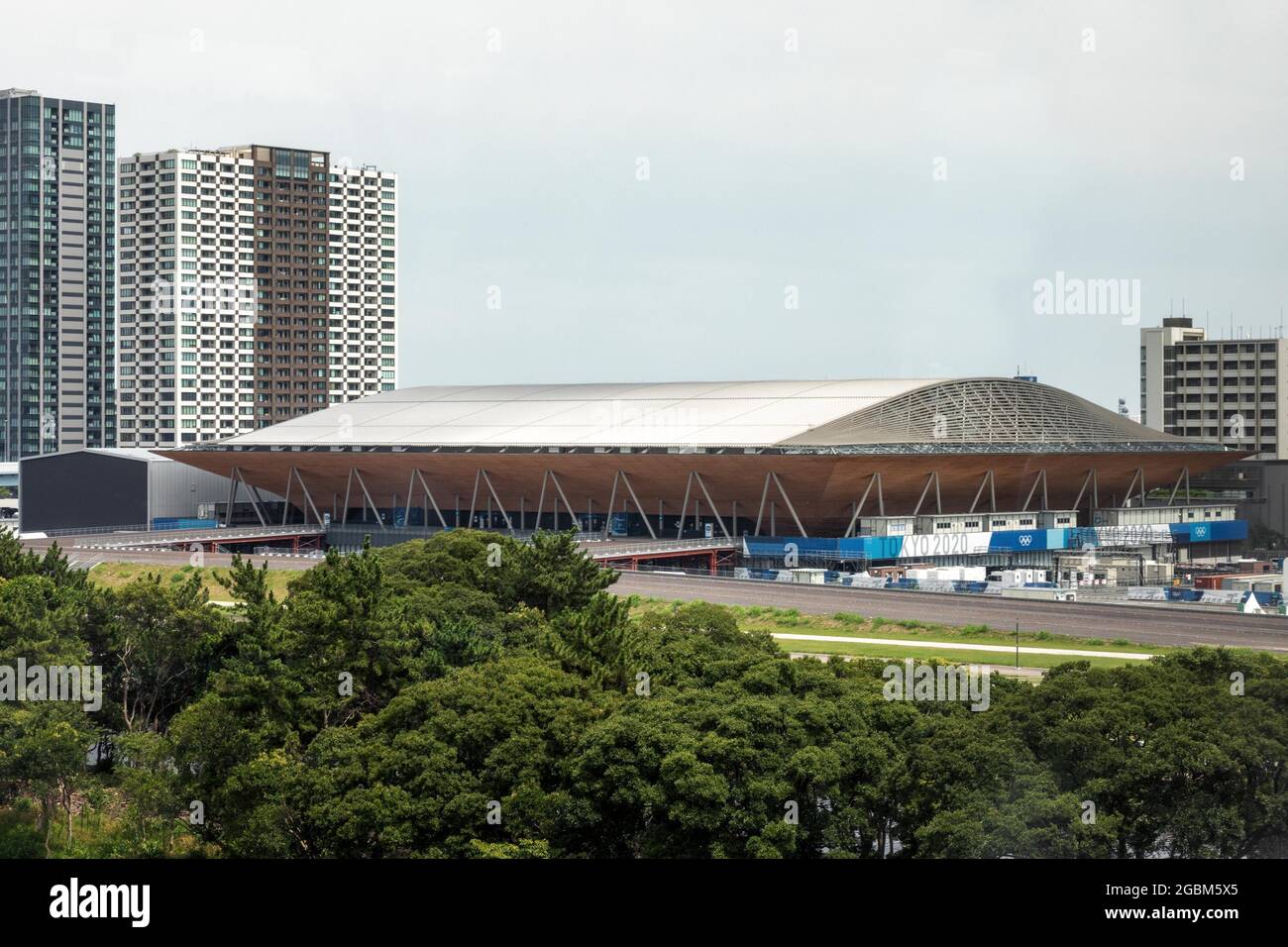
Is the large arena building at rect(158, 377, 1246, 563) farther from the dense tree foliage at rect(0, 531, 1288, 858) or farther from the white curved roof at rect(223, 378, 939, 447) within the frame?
the dense tree foliage at rect(0, 531, 1288, 858)

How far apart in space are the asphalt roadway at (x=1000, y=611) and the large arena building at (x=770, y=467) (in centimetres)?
1784

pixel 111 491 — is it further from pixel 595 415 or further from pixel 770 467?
pixel 770 467

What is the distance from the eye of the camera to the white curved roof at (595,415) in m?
99.6

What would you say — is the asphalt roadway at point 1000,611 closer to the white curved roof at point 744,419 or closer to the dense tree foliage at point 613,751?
the dense tree foliage at point 613,751

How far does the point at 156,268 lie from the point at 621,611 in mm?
149781

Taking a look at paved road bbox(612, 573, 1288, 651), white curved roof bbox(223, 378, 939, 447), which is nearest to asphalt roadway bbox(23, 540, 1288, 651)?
paved road bbox(612, 573, 1288, 651)

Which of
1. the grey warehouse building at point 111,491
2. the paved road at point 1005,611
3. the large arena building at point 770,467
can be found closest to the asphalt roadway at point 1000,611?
the paved road at point 1005,611

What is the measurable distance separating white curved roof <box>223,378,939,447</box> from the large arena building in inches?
10.5

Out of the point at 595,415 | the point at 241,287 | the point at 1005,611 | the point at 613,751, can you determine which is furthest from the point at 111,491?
the point at 613,751

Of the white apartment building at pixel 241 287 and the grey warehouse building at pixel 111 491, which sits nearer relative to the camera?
the grey warehouse building at pixel 111 491

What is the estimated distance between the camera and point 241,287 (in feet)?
614
